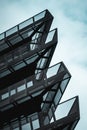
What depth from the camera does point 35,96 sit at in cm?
2831

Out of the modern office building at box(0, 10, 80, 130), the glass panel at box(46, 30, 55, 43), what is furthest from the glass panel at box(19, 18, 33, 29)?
the glass panel at box(46, 30, 55, 43)

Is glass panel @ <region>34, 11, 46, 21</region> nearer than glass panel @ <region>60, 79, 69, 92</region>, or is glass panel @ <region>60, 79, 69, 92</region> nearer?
glass panel @ <region>60, 79, 69, 92</region>

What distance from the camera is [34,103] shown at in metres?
28.4

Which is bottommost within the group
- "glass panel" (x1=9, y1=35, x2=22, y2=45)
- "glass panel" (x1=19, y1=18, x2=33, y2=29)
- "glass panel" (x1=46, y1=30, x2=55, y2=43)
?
"glass panel" (x1=46, y1=30, x2=55, y2=43)

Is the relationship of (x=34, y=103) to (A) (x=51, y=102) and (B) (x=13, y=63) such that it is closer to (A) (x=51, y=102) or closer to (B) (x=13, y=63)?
(A) (x=51, y=102)

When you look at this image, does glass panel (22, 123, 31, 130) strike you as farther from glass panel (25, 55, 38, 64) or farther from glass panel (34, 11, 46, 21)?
glass panel (34, 11, 46, 21)

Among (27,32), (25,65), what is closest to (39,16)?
(27,32)

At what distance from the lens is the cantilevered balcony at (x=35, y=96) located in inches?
1100

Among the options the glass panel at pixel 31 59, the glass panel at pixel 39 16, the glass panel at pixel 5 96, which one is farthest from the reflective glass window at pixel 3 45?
the glass panel at pixel 5 96

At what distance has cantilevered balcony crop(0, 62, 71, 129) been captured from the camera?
27938 mm

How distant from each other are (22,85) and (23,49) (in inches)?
199

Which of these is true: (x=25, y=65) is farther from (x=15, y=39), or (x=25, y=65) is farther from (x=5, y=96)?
(x=15, y=39)

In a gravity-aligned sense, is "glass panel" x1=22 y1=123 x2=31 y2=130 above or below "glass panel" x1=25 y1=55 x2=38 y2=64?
below

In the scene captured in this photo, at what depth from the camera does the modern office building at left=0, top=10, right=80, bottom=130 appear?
26.5 meters
